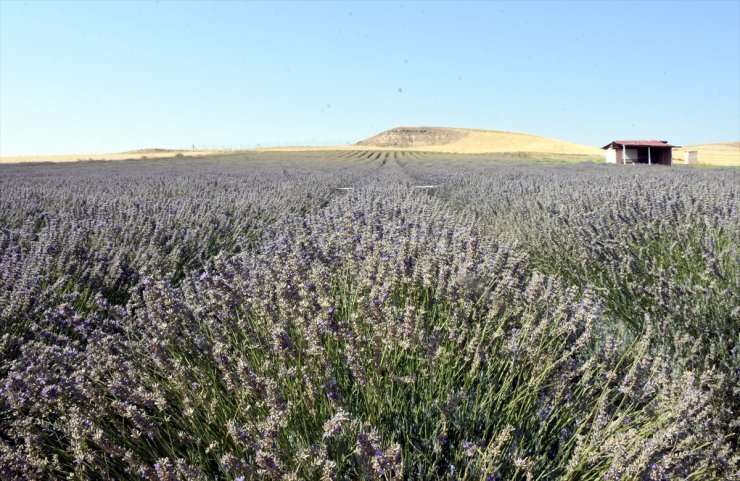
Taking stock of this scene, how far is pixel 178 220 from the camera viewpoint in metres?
5.04

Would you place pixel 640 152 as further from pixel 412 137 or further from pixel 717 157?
pixel 412 137

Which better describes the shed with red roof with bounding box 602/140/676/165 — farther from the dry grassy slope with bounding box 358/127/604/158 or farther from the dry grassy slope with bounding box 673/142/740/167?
the dry grassy slope with bounding box 358/127/604/158

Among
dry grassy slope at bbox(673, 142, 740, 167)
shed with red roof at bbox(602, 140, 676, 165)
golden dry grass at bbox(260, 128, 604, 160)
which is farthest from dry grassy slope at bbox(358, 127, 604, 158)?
shed with red roof at bbox(602, 140, 676, 165)

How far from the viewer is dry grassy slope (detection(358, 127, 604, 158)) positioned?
5825cm

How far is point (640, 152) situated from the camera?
29.8 meters

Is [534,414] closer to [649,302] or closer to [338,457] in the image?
[338,457]

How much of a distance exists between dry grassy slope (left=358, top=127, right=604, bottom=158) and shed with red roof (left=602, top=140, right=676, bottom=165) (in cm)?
2177

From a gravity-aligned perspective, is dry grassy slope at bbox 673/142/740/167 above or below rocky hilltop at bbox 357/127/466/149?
below

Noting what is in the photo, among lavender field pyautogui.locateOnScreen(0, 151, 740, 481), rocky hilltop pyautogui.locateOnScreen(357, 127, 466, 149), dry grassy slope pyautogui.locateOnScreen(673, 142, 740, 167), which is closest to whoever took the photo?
lavender field pyautogui.locateOnScreen(0, 151, 740, 481)

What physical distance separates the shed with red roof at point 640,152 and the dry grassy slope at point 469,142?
71.4 ft

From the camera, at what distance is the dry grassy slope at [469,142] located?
5825 cm

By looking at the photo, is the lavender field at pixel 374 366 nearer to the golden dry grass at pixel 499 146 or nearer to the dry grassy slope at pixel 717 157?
the dry grassy slope at pixel 717 157

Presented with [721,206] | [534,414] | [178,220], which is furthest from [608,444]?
[178,220]

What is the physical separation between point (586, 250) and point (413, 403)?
244 centimetres
